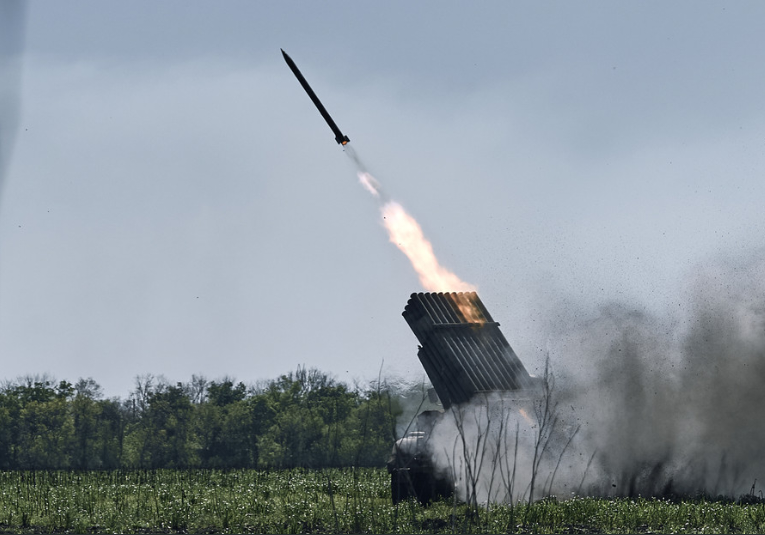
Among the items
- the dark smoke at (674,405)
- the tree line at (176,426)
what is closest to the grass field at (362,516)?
the dark smoke at (674,405)

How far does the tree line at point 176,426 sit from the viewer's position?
223 feet

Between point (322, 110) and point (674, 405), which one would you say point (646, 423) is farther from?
point (322, 110)

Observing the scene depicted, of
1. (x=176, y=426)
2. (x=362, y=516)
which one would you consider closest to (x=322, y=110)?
(x=362, y=516)

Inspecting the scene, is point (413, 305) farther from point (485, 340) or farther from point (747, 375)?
point (747, 375)

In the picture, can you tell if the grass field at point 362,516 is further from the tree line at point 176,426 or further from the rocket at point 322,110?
the tree line at point 176,426

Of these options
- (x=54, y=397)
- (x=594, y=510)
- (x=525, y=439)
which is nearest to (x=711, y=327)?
(x=525, y=439)

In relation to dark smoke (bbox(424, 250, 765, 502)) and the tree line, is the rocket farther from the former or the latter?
the tree line

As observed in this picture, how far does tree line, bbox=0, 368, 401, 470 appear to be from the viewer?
68000 mm

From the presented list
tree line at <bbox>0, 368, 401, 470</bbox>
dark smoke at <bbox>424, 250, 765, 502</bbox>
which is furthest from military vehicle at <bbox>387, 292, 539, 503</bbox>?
tree line at <bbox>0, 368, 401, 470</bbox>

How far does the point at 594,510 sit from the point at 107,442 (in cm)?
5942

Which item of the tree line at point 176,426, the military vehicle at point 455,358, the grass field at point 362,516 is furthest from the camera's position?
the tree line at point 176,426

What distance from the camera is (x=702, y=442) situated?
79.3 ft

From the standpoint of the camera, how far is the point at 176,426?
3019 inches

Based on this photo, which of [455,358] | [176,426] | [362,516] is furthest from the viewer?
[176,426]
